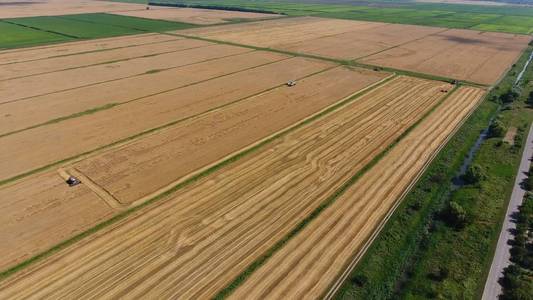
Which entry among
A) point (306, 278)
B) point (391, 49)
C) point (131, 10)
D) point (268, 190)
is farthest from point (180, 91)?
point (131, 10)

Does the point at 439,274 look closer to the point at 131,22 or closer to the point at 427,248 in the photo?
the point at 427,248

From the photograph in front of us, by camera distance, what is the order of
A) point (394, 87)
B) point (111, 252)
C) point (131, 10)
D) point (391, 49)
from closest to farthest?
point (111, 252) → point (394, 87) → point (391, 49) → point (131, 10)

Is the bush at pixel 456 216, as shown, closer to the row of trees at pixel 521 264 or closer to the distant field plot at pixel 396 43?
the row of trees at pixel 521 264

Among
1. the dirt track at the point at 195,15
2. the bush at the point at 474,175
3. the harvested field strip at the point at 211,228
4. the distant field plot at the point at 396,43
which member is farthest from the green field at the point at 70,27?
the bush at the point at 474,175

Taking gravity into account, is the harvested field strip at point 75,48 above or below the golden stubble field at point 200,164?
above

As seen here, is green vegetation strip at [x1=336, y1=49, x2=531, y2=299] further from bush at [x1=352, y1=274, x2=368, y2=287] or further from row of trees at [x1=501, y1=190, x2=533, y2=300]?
row of trees at [x1=501, y1=190, x2=533, y2=300]

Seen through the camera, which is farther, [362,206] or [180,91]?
[180,91]

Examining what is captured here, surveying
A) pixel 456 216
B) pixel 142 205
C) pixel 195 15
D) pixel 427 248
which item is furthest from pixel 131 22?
pixel 427 248

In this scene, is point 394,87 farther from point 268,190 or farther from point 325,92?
point 268,190
